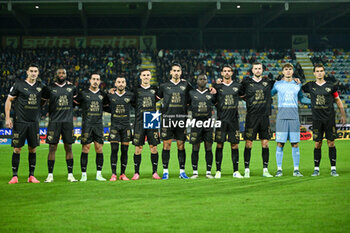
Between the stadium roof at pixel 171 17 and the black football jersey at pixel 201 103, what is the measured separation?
69.5ft

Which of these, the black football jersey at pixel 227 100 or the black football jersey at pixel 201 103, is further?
the black football jersey at pixel 227 100

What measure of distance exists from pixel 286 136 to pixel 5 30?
29.0 metres

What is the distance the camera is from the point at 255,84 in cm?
952

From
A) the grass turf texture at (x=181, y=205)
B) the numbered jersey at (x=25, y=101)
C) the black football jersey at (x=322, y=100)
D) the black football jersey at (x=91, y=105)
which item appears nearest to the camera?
the grass turf texture at (x=181, y=205)

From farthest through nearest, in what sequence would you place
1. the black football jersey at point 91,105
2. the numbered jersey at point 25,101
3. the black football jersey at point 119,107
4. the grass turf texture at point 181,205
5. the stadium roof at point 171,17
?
1. the stadium roof at point 171,17
2. the black football jersey at point 119,107
3. the black football jersey at point 91,105
4. the numbered jersey at point 25,101
5. the grass turf texture at point 181,205

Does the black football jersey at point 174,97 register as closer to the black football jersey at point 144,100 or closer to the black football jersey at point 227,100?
the black football jersey at point 144,100

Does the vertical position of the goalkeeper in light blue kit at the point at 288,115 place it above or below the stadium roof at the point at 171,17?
below

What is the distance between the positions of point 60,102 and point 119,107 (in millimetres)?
1072

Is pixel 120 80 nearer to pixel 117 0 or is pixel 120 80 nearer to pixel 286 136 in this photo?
pixel 286 136

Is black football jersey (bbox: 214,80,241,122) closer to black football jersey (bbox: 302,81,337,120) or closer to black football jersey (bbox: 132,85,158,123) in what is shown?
black football jersey (bbox: 132,85,158,123)

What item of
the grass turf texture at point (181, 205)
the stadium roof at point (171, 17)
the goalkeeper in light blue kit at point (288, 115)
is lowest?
the grass turf texture at point (181, 205)

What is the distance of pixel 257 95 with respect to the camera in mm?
9445

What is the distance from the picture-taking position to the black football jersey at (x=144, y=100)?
30.4 feet

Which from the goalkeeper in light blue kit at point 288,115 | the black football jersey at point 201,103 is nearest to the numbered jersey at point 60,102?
the black football jersey at point 201,103
